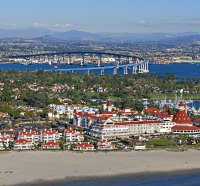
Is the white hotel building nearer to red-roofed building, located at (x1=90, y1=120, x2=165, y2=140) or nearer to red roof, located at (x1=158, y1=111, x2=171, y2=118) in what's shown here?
red-roofed building, located at (x1=90, y1=120, x2=165, y2=140)

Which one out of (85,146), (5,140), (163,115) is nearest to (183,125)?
(163,115)

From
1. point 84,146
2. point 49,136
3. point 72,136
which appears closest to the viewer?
point 84,146

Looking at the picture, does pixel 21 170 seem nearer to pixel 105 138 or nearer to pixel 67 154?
pixel 67 154

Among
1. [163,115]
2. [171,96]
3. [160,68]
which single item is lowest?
[160,68]

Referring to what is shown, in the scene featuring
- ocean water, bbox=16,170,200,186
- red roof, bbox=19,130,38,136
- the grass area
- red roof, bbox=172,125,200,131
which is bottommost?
the grass area

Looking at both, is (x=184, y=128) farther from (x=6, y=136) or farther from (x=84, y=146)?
(x=6, y=136)

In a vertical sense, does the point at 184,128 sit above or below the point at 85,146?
below

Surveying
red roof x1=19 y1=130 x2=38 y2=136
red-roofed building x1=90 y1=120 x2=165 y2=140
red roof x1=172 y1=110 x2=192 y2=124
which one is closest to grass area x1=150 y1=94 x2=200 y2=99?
red roof x1=172 y1=110 x2=192 y2=124

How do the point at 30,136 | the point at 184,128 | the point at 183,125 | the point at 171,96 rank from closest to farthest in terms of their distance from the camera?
the point at 30,136, the point at 184,128, the point at 183,125, the point at 171,96
